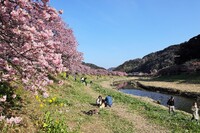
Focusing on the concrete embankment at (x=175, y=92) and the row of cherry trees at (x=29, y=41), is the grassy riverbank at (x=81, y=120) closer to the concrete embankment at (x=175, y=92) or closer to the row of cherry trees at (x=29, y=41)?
the row of cherry trees at (x=29, y=41)

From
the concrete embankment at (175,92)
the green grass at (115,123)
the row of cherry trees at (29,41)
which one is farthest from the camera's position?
the concrete embankment at (175,92)

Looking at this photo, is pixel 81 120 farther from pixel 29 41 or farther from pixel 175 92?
A: pixel 175 92

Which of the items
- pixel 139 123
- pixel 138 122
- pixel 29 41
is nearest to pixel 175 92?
pixel 138 122

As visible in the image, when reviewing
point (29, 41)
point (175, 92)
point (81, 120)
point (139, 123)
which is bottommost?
point (139, 123)

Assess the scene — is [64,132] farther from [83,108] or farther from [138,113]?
[138,113]

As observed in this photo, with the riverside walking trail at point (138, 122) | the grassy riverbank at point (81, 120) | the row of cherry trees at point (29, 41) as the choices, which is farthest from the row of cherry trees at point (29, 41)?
the riverside walking trail at point (138, 122)

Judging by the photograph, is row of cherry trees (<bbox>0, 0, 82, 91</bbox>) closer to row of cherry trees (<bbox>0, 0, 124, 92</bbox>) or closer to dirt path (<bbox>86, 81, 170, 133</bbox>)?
row of cherry trees (<bbox>0, 0, 124, 92</bbox>)

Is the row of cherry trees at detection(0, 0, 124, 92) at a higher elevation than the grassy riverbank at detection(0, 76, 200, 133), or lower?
higher

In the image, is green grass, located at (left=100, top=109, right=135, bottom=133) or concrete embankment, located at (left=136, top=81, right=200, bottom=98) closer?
green grass, located at (left=100, top=109, right=135, bottom=133)

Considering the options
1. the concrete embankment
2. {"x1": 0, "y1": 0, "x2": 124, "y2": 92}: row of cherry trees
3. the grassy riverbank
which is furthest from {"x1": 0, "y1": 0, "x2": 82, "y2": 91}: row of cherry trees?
the concrete embankment

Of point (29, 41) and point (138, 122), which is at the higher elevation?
point (29, 41)

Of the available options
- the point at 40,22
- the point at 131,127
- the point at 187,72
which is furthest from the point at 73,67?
the point at 187,72

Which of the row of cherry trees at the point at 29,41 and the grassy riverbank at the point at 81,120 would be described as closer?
the row of cherry trees at the point at 29,41

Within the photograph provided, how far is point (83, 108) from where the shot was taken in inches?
1019
